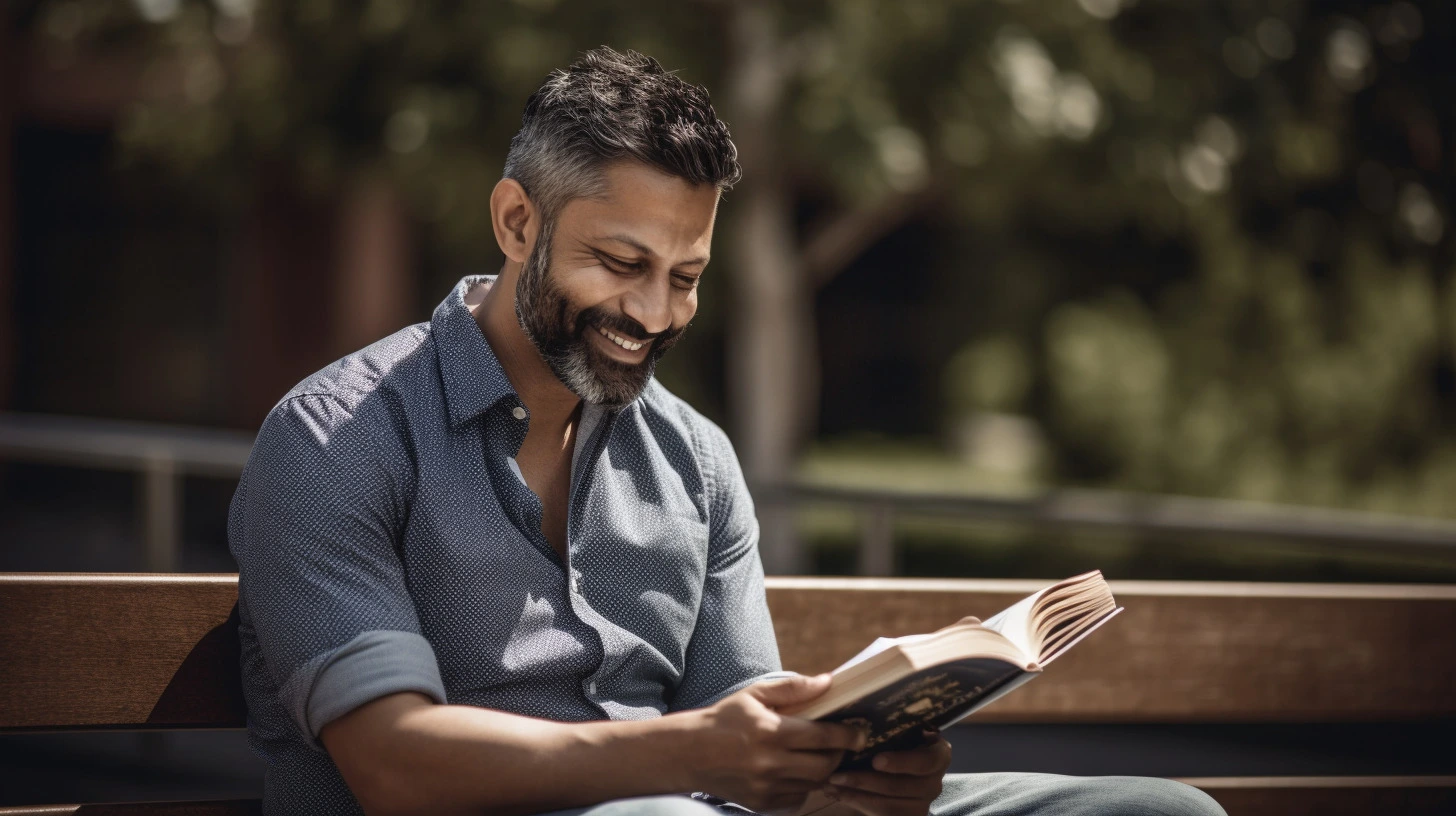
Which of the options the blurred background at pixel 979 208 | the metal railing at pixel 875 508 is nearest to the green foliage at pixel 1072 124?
the blurred background at pixel 979 208

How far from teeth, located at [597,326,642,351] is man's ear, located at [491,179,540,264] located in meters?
0.16

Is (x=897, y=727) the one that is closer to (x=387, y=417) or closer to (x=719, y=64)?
(x=387, y=417)

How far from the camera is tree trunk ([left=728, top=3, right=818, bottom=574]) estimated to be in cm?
689

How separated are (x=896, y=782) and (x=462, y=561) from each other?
2.16 feet

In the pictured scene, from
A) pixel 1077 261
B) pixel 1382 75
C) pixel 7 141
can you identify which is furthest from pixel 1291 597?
pixel 7 141

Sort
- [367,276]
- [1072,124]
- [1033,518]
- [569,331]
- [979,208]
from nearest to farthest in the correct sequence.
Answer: [569,331] → [1033,518] → [1072,124] → [979,208] → [367,276]

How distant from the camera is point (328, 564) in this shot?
1.74 meters

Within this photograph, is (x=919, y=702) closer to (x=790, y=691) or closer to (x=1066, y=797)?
(x=790, y=691)

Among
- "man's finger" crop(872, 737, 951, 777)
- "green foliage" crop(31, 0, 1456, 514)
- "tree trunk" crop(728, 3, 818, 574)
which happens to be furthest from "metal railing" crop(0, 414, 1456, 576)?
"man's finger" crop(872, 737, 951, 777)

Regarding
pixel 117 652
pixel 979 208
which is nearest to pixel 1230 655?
pixel 117 652

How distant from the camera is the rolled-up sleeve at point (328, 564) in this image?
66.2 inches

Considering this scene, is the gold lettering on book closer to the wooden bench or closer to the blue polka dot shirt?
the blue polka dot shirt

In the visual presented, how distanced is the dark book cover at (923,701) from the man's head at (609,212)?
0.61 meters

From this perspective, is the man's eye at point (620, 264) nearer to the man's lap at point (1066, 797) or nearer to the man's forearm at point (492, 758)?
the man's forearm at point (492, 758)
